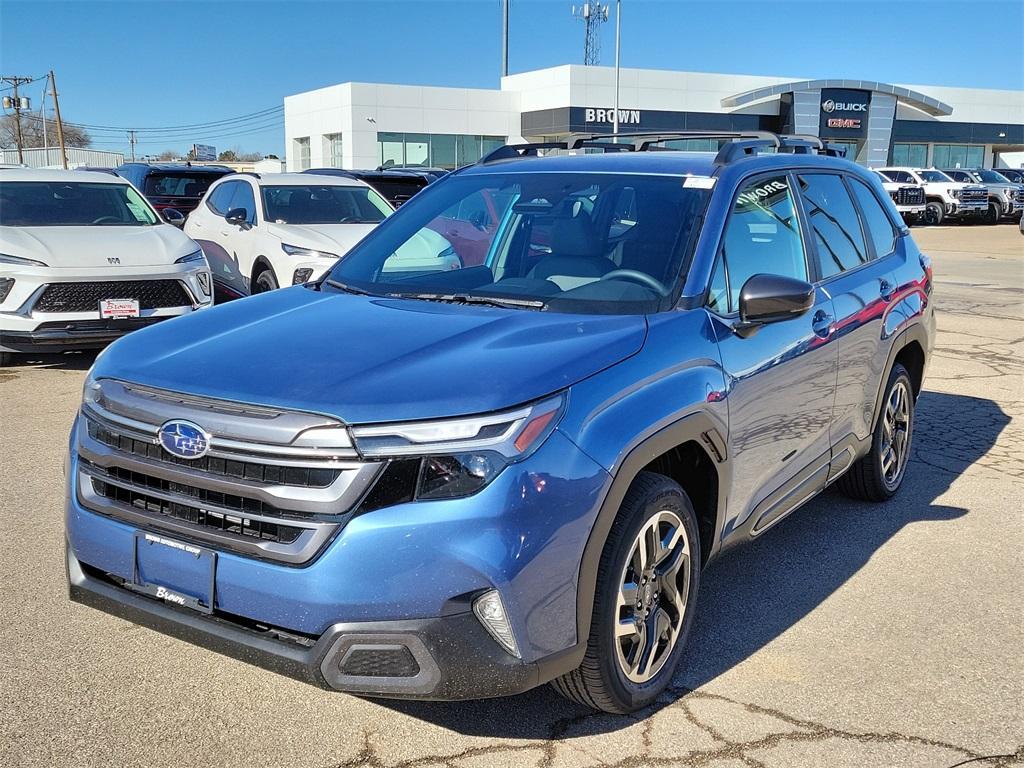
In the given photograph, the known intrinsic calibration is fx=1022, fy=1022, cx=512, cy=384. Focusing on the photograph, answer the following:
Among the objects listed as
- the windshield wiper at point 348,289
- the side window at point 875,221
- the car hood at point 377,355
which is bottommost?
the car hood at point 377,355

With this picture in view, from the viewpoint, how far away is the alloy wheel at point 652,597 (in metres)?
3.12

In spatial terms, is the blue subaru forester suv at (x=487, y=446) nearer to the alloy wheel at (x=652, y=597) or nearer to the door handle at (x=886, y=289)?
the alloy wheel at (x=652, y=597)

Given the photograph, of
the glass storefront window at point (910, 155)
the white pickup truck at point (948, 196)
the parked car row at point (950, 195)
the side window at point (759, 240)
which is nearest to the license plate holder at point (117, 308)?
the side window at point (759, 240)

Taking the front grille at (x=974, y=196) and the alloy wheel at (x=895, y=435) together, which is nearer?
the alloy wheel at (x=895, y=435)

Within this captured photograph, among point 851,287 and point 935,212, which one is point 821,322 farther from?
point 935,212

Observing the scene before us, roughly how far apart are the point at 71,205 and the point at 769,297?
8.04 m

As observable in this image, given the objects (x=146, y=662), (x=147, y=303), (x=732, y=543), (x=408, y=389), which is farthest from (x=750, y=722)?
(x=147, y=303)

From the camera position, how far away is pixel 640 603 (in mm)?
3213

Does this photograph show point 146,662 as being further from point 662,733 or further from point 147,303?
point 147,303

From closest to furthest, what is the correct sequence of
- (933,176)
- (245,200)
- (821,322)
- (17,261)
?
(821,322)
(17,261)
(245,200)
(933,176)

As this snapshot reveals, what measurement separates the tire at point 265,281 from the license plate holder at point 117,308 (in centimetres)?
213

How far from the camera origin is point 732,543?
12.4 ft

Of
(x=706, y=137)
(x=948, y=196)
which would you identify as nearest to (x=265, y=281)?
(x=706, y=137)

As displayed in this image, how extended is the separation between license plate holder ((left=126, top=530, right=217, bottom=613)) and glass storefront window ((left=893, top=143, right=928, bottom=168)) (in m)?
62.8
